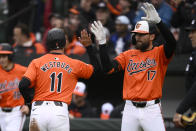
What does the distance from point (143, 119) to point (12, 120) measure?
249 centimetres

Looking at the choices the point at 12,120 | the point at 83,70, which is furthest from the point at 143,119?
the point at 12,120

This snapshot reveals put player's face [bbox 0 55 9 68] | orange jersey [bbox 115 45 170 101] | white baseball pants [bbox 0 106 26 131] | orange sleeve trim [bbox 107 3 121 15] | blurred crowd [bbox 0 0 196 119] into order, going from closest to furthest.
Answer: orange jersey [bbox 115 45 170 101] → white baseball pants [bbox 0 106 26 131] → player's face [bbox 0 55 9 68] → blurred crowd [bbox 0 0 196 119] → orange sleeve trim [bbox 107 3 121 15]

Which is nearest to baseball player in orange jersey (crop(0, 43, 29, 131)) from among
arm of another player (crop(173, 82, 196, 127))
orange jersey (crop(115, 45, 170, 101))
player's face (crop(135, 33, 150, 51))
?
orange jersey (crop(115, 45, 170, 101))

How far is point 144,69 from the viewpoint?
602 centimetres

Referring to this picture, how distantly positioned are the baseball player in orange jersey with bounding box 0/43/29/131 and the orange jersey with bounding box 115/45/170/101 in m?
2.12

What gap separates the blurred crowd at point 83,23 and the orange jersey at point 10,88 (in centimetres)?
122

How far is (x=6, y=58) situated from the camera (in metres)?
7.48

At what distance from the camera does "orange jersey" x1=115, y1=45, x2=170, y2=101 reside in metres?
5.92

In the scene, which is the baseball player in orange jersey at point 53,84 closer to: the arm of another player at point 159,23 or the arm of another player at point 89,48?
the arm of another player at point 89,48

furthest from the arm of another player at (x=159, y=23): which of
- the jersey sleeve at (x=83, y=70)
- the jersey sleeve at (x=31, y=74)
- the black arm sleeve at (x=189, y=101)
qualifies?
the jersey sleeve at (x=31, y=74)

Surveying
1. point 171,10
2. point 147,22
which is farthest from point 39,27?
point 147,22

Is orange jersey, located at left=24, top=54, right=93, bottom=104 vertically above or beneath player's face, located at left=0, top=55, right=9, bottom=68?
beneath

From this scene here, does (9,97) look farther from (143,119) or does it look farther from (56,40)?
(143,119)

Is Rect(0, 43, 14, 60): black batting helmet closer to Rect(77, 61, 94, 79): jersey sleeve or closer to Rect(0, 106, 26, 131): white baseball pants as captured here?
Rect(0, 106, 26, 131): white baseball pants
